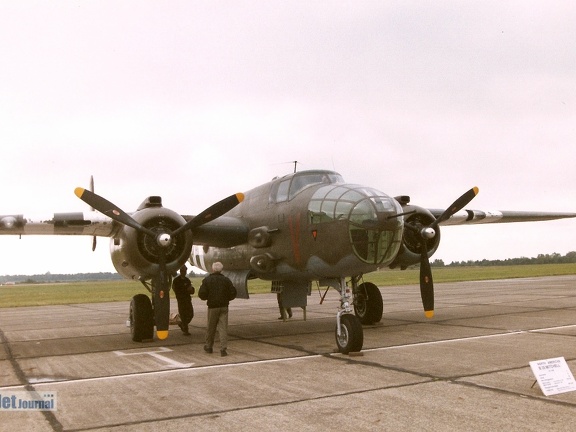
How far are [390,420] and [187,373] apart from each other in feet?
13.8

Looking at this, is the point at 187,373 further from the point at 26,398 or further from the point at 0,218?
the point at 0,218

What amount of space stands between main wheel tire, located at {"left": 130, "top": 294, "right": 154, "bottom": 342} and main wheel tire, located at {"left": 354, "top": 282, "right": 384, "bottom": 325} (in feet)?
18.4

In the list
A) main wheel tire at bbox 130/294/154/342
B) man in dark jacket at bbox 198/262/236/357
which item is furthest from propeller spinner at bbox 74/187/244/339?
man in dark jacket at bbox 198/262/236/357

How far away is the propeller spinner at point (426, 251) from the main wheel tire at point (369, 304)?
2126 millimetres

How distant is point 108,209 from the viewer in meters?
12.4

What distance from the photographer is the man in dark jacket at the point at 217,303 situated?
10.9 metres

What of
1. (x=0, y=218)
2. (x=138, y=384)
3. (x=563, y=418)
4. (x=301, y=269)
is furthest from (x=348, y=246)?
(x=0, y=218)

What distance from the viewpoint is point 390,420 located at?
19.5ft

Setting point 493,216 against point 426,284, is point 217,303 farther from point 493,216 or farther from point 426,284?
point 493,216

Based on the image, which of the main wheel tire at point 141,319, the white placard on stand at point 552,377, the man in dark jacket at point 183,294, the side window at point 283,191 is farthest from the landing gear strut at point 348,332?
the man in dark jacket at point 183,294

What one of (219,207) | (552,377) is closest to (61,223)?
(219,207)

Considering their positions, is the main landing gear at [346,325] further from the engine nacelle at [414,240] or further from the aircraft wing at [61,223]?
the aircraft wing at [61,223]

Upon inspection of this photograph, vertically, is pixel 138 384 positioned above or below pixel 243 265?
below

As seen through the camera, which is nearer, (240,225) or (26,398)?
(26,398)
